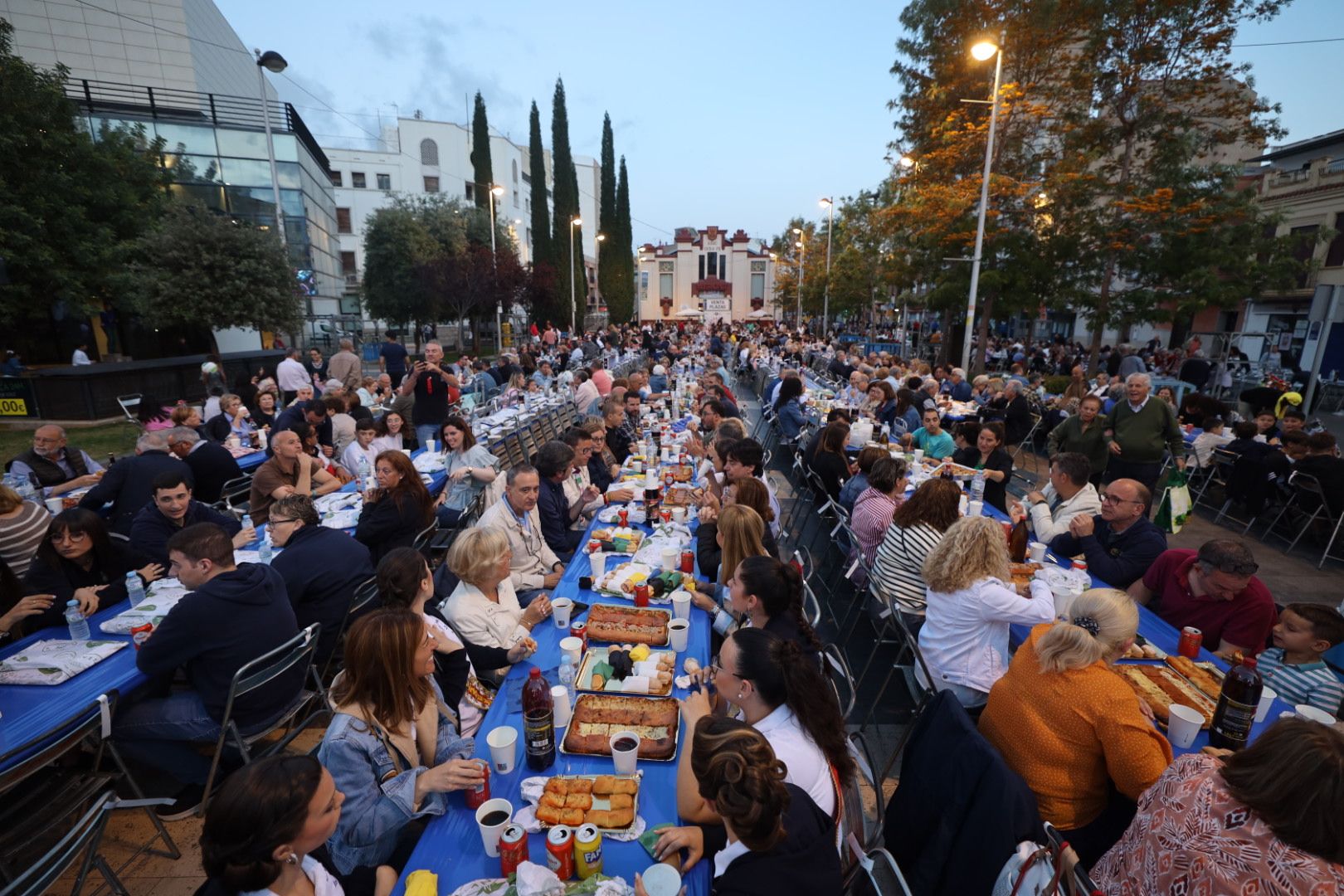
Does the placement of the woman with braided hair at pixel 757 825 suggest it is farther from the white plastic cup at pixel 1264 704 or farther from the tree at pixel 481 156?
the tree at pixel 481 156

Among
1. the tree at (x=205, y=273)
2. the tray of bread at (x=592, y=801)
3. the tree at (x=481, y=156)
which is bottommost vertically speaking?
the tray of bread at (x=592, y=801)

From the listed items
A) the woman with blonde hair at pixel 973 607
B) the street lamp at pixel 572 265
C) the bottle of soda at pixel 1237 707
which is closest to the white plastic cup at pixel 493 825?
the woman with blonde hair at pixel 973 607

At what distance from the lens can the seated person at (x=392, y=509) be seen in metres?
4.95

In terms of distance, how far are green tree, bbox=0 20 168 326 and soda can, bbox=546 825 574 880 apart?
755 inches

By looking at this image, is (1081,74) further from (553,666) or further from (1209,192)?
(553,666)

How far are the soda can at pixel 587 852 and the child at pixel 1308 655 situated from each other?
11.2 feet

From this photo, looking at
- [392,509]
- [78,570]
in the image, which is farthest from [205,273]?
[392,509]

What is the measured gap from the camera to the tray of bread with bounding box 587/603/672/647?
3.35 m

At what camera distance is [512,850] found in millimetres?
1972

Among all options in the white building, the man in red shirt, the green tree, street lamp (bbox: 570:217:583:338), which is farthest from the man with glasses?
the white building

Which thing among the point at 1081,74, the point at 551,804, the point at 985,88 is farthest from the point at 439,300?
the point at 551,804

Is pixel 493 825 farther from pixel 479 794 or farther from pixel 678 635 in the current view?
pixel 678 635

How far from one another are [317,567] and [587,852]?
277cm

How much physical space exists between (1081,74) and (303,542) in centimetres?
1927
